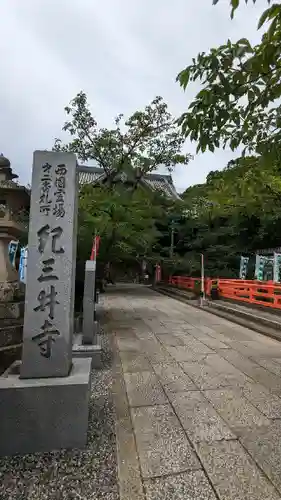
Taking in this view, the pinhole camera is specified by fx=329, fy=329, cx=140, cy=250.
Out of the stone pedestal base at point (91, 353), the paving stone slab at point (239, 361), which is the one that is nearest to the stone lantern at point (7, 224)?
the stone pedestal base at point (91, 353)

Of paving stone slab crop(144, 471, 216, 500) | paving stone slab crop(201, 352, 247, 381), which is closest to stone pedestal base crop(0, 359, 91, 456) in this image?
→ paving stone slab crop(144, 471, 216, 500)

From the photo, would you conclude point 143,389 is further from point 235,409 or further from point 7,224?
point 7,224

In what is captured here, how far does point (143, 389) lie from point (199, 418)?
895mm

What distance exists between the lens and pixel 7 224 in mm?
4797

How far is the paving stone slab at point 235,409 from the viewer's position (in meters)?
2.83

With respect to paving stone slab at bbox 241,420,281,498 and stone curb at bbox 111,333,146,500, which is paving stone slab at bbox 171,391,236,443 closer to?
paving stone slab at bbox 241,420,281,498

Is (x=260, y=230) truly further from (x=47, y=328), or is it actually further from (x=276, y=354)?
(x=47, y=328)

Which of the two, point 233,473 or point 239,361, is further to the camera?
point 239,361

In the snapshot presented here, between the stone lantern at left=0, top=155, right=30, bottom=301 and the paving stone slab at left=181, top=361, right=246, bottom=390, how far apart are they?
2.79 metres

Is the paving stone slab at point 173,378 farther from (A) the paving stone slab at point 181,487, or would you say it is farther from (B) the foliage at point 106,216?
(B) the foliage at point 106,216

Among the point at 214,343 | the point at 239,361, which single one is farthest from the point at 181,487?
the point at 214,343

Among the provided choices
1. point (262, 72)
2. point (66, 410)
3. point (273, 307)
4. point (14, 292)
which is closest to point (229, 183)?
point (262, 72)

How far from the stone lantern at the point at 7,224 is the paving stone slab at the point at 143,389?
216 cm

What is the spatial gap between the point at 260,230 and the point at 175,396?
43.6 ft
